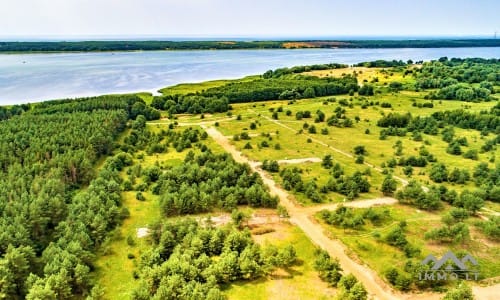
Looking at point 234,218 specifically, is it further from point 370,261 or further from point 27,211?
point 27,211

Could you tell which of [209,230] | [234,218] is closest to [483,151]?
[234,218]

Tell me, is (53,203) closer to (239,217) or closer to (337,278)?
(239,217)

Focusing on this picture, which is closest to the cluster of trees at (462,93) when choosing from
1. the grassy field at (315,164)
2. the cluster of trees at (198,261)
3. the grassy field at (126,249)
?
the grassy field at (315,164)

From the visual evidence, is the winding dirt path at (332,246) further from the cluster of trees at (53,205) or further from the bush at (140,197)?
the cluster of trees at (53,205)

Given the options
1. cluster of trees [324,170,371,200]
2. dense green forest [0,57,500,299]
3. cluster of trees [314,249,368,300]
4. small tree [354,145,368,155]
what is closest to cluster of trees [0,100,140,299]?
dense green forest [0,57,500,299]

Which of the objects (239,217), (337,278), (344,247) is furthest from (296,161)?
(337,278)

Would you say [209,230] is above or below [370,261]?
above
